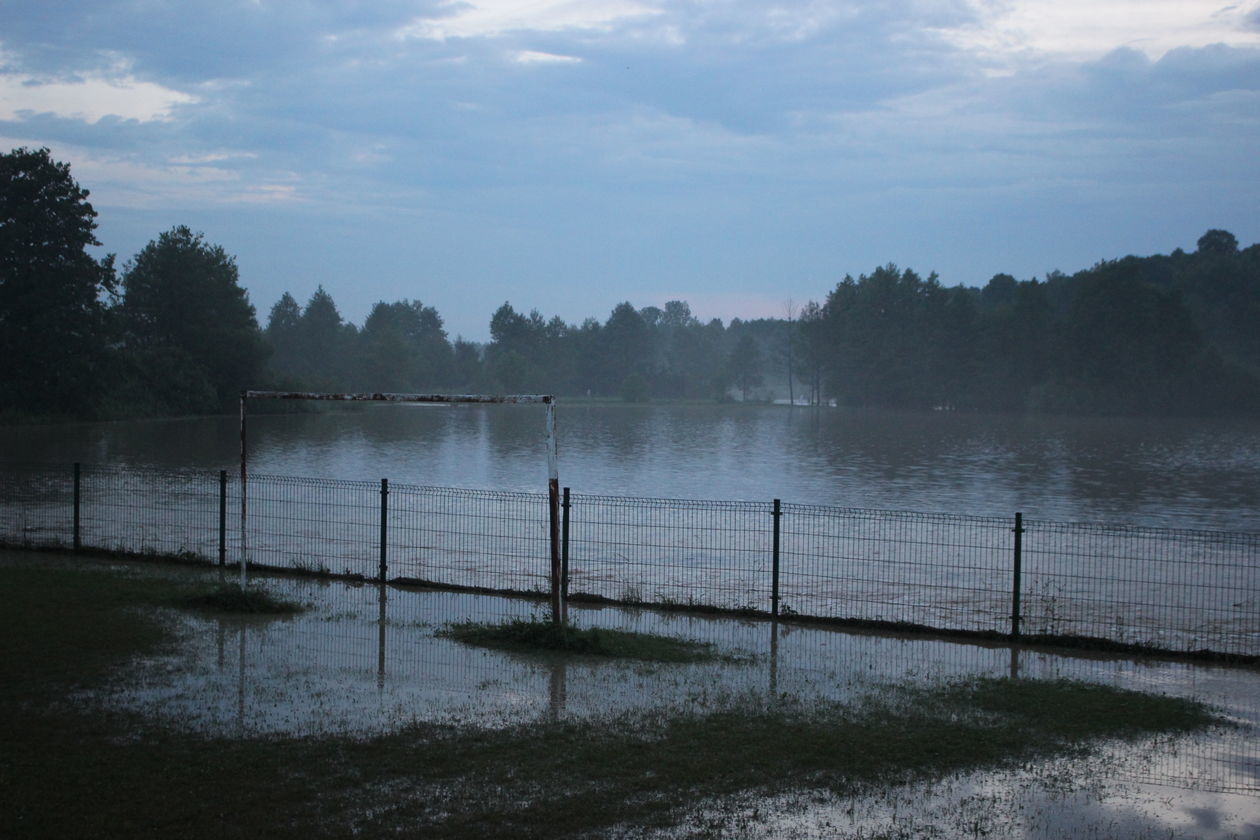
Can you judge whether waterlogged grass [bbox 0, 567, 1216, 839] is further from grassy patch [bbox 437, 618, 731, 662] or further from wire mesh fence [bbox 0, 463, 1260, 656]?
wire mesh fence [bbox 0, 463, 1260, 656]

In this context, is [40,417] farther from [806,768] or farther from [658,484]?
[806,768]

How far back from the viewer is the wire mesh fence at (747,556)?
12.8 m

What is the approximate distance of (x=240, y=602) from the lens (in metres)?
11.6

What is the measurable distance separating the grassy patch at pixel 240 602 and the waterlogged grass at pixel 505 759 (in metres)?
2.30

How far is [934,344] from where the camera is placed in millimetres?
128000

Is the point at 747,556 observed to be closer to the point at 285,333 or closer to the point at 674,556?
the point at 674,556

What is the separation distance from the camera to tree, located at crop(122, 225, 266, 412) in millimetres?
83000

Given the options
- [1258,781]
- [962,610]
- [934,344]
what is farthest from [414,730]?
[934,344]

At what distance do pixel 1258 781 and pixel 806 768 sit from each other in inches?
113

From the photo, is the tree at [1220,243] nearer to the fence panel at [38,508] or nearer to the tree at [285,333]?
the tree at [285,333]

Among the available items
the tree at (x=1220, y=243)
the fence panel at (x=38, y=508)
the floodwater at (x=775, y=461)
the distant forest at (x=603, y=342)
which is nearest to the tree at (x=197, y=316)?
the distant forest at (x=603, y=342)

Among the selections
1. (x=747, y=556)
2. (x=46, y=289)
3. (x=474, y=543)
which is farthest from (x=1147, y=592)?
(x=46, y=289)

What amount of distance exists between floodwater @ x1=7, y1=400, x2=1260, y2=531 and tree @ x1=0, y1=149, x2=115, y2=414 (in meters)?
3.15

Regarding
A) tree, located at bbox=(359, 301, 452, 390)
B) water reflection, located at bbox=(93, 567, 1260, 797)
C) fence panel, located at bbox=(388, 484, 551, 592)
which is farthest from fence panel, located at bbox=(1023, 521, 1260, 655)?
tree, located at bbox=(359, 301, 452, 390)
